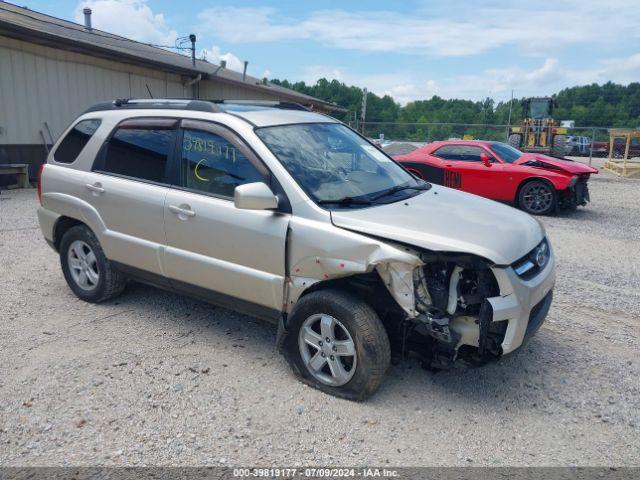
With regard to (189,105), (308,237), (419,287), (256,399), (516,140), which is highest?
(189,105)

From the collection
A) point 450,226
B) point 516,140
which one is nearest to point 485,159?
point 450,226

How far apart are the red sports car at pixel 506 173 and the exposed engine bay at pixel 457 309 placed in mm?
8065

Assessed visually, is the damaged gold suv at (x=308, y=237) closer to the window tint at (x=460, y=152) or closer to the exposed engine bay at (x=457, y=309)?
the exposed engine bay at (x=457, y=309)

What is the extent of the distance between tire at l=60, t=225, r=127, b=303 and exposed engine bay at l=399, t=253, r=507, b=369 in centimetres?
288

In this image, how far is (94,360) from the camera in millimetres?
3811

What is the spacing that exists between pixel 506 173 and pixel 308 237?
8.51m

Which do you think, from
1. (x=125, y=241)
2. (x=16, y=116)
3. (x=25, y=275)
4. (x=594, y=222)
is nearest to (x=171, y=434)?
(x=125, y=241)

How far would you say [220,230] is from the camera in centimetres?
370

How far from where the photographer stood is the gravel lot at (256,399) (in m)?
2.87

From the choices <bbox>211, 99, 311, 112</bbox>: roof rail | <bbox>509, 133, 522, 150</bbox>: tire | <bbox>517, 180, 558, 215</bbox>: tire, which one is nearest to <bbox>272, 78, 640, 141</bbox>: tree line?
<bbox>509, 133, 522, 150</bbox>: tire

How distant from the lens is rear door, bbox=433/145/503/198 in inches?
428

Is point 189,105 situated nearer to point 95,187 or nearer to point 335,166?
point 95,187

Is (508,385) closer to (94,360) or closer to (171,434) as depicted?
(171,434)

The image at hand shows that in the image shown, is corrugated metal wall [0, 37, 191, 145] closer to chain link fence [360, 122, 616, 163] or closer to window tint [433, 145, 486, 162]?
window tint [433, 145, 486, 162]
